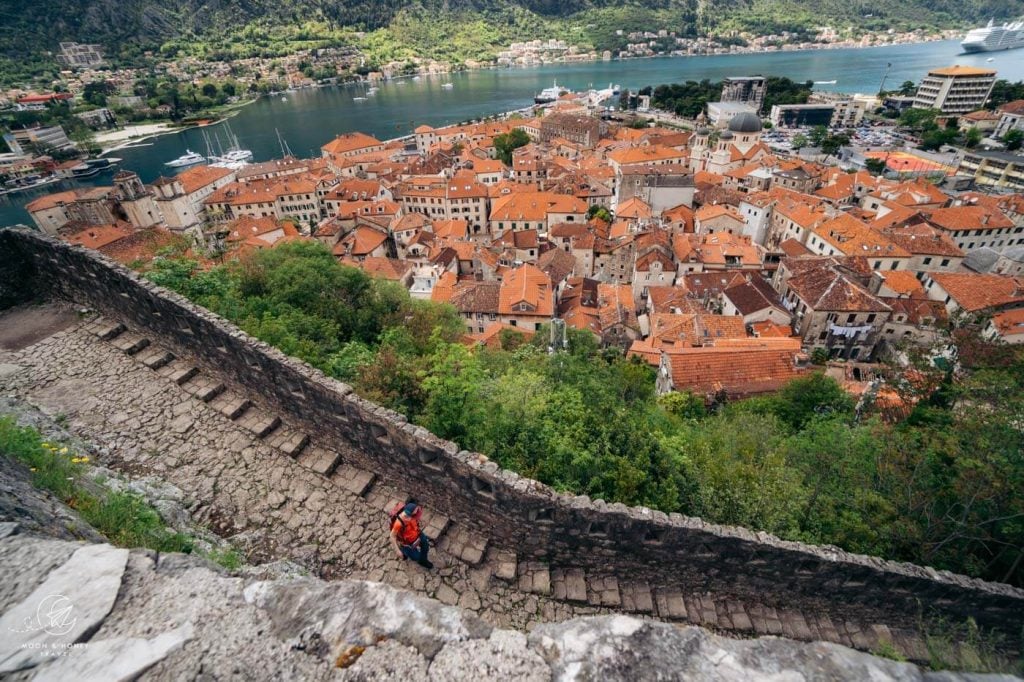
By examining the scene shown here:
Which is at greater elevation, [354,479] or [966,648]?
[354,479]

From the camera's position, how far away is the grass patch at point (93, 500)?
5117mm

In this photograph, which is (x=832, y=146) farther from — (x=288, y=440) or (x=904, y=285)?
(x=288, y=440)

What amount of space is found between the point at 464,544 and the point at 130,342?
30.4 ft

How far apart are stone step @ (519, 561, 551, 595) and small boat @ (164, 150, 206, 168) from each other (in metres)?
112

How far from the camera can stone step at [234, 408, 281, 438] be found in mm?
8703

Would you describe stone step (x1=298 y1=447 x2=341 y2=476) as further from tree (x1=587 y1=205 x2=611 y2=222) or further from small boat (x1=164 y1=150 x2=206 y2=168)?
small boat (x1=164 y1=150 x2=206 y2=168)

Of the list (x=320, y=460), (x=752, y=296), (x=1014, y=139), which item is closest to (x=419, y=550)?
(x=320, y=460)

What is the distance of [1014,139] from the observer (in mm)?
74125

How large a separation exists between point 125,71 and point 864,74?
10008 inches

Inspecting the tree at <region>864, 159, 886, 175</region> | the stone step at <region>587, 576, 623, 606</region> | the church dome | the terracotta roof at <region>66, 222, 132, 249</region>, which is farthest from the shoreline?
the tree at <region>864, 159, 886, 175</region>

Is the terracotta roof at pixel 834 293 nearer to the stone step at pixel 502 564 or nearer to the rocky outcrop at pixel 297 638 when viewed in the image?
Result: the stone step at pixel 502 564

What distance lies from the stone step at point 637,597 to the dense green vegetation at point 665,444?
137 centimetres

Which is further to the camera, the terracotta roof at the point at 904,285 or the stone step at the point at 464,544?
the terracotta roof at the point at 904,285

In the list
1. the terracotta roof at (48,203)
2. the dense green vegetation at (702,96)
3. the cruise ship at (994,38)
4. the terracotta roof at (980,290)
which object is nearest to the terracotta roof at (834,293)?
the terracotta roof at (980,290)
